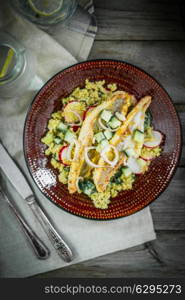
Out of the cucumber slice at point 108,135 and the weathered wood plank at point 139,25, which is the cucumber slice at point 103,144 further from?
the weathered wood plank at point 139,25

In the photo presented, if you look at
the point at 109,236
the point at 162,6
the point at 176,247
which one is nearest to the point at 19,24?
the point at 162,6

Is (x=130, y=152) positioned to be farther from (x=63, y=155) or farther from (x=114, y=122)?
(x=63, y=155)

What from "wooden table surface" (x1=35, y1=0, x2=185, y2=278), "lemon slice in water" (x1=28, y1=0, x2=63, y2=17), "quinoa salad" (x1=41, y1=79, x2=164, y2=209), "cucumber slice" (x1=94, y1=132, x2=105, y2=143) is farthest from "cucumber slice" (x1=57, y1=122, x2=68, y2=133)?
"lemon slice in water" (x1=28, y1=0, x2=63, y2=17)

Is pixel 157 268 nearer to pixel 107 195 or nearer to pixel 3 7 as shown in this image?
pixel 107 195

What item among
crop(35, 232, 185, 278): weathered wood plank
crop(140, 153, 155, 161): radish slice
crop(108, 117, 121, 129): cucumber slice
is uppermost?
crop(108, 117, 121, 129): cucumber slice

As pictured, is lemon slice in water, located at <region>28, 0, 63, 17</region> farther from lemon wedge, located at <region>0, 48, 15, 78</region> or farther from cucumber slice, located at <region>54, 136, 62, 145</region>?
cucumber slice, located at <region>54, 136, 62, 145</region>

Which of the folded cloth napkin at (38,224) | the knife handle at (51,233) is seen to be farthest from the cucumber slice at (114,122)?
the knife handle at (51,233)
